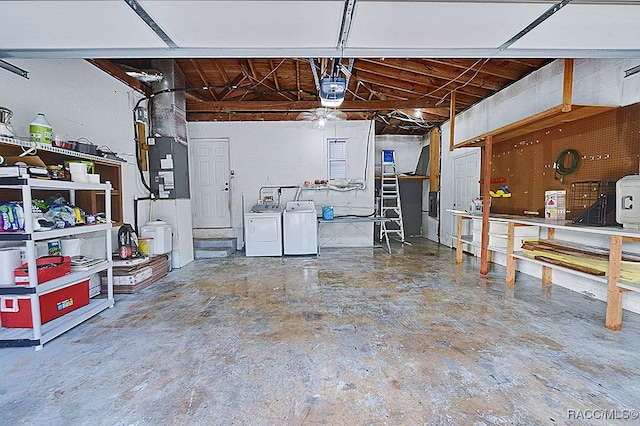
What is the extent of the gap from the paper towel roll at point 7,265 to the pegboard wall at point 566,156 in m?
5.19

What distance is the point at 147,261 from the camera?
150 inches

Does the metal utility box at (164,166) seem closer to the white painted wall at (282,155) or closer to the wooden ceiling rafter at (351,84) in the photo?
the wooden ceiling rafter at (351,84)

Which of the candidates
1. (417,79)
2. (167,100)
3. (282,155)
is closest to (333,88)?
(417,79)

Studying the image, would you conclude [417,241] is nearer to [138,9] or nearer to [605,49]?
[605,49]

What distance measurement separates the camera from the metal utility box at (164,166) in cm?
452

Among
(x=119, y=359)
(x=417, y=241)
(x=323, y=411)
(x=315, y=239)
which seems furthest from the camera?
(x=417, y=241)

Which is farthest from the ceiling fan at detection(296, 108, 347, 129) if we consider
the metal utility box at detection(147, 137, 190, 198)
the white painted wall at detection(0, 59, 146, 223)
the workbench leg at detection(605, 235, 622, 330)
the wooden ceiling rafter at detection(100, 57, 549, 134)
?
the workbench leg at detection(605, 235, 622, 330)

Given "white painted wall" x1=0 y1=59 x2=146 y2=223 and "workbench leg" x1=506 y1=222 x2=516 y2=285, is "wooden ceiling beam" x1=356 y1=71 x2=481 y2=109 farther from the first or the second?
"white painted wall" x1=0 y1=59 x2=146 y2=223

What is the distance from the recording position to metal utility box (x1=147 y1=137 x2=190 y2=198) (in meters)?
4.52

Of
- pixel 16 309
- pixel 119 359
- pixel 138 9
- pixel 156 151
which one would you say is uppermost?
pixel 138 9

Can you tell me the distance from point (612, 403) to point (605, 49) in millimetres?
2380

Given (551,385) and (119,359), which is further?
(119,359)

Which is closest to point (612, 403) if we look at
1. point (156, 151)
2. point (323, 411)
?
point (323, 411)

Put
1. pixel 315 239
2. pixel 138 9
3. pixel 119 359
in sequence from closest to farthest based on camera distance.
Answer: pixel 138 9
pixel 119 359
pixel 315 239
